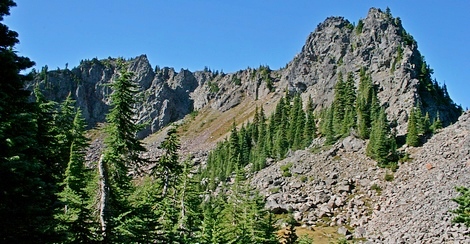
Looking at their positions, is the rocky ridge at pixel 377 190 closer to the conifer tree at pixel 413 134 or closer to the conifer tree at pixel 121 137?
the conifer tree at pixel 413 134

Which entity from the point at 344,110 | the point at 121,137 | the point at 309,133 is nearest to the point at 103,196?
the point at 121,137

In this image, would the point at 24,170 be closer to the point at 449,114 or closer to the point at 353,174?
the point at 353,174

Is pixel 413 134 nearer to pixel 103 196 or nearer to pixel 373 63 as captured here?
pixel 373 63

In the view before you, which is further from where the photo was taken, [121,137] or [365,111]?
[365,111]

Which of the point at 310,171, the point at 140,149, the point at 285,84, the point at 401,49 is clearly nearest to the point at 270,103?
the point at 285,84

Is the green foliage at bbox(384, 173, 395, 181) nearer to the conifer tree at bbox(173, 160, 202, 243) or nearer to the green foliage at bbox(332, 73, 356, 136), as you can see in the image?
the green foliage at bbox(332, 73, 356, 136)

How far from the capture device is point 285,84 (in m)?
191

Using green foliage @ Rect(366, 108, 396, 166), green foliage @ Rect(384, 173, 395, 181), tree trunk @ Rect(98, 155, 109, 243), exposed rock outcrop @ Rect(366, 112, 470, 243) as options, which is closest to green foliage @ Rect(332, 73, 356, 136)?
green foliage @ Rect(366, 108, 396, 166)

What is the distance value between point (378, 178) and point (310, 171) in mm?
12611

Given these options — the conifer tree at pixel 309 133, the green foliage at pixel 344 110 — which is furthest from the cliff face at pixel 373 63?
the conifer tree at pixel 309 133

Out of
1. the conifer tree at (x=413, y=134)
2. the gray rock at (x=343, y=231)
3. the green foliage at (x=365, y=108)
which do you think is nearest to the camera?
the gray rock at (x=343, y=231)

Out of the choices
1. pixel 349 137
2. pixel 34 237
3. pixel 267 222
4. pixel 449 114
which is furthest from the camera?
pixel 449 114

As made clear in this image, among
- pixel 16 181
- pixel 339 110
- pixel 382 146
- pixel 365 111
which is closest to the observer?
pixel 16 181

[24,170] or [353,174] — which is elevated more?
[353,174]
